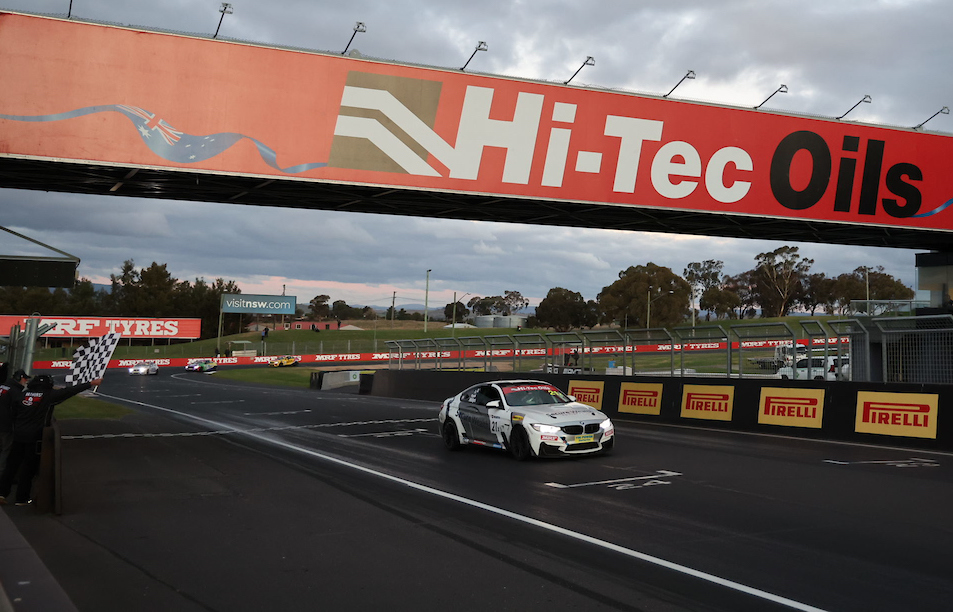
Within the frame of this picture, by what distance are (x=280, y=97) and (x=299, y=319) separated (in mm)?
184366

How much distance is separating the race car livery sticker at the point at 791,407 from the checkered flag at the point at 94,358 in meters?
13.6

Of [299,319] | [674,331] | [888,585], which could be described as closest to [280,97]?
[674,331]

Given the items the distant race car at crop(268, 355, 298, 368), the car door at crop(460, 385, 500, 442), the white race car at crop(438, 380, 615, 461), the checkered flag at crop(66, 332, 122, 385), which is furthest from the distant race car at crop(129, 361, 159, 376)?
the car door at crop(460, 385, 500, 442)

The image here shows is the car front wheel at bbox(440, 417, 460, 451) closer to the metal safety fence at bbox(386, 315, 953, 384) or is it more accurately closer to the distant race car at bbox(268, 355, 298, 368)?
the metal safety fence at bbox(386, 315, 953, 384)

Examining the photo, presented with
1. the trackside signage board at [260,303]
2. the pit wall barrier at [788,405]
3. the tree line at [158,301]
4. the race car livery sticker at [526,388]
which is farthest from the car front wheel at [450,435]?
the tree line at [158,301]

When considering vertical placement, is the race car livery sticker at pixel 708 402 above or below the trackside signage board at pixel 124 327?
above

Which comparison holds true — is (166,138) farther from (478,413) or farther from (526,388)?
(526,388)

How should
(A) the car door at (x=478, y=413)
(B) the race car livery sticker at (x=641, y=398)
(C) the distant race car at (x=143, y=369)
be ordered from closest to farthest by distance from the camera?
(A) the car door at (x=478, y=413), (B) the race car livery sticker at (x=641, y=398), (C) the distant race car at (x=143, y=369)

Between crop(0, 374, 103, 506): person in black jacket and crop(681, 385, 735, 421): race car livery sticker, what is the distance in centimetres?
1418

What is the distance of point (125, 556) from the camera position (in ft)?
24.0

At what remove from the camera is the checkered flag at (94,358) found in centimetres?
1220

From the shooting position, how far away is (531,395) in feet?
48.3

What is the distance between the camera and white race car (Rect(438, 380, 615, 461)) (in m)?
13.3

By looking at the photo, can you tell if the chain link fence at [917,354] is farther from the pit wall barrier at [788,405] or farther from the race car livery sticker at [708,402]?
the race car livery sticker at [708,402]
